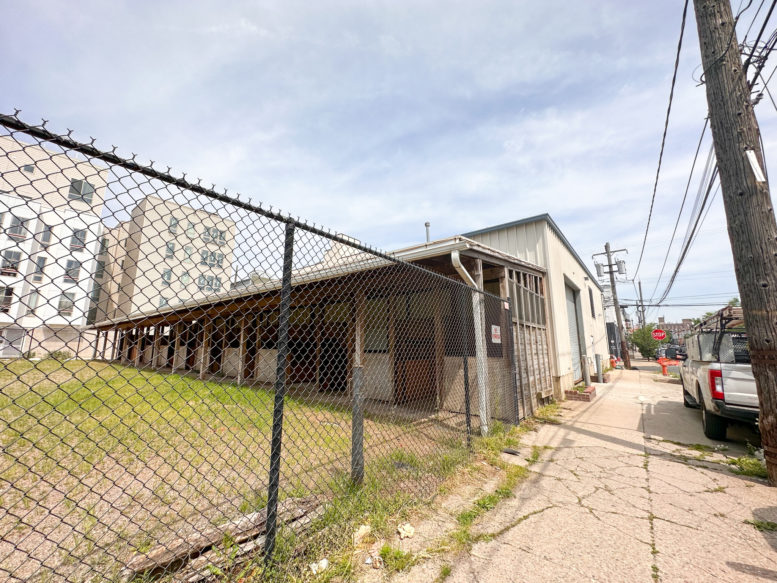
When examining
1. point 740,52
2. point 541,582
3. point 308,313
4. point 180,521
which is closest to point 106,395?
point 308,313

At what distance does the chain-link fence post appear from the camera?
2322 millimetres

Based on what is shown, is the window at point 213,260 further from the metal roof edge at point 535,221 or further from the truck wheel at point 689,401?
the truck wheel at point 689,401

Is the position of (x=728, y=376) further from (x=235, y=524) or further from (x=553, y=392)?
(x=235, y=524)

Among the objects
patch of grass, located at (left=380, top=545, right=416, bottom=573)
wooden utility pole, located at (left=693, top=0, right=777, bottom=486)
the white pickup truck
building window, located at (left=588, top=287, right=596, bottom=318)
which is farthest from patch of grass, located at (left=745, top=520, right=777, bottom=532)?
building window, located at (left=588, top=287, right=596, bottom=318)

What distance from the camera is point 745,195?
434 centimetres

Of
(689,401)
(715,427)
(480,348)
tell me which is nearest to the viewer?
(715,427)

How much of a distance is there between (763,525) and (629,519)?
111 centimetres

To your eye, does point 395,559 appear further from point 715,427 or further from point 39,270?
point 715,427

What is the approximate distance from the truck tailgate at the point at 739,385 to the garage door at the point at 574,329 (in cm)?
676

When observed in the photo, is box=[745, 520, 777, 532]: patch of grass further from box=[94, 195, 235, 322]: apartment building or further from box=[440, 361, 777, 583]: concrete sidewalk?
box=[94, 195, 235, 322]: apartment building

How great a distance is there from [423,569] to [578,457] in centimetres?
333

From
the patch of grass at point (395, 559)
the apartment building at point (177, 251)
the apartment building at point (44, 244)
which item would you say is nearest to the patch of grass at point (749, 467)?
the patch of grass at point (395, 559)

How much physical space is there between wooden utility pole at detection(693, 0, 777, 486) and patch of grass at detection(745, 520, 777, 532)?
3.66 feet

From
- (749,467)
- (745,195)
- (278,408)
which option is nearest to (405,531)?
(278,408)
